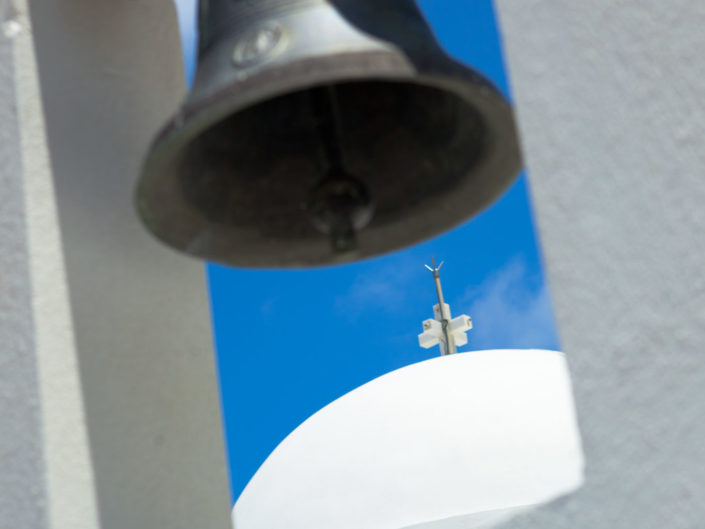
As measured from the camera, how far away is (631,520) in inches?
72.7

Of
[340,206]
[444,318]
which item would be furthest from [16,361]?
[444,318]

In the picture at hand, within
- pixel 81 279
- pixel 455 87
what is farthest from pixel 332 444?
pixel 455 87

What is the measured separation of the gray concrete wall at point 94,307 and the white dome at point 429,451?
3.11 m

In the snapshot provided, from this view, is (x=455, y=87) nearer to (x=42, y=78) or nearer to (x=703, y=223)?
(x=703, y=223)

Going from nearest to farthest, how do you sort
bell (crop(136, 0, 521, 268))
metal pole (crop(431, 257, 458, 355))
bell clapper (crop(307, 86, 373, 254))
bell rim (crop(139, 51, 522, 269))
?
bell rim (crop(139, 51, 522, 269)) → bell (crop(136, 0, 521, 268)) → bell clapper (crop(307, 86, 373, 254)) → metal pole (crop(431, 257, 458, 355))

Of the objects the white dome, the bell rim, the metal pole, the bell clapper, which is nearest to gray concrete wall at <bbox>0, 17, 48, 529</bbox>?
the bell rim

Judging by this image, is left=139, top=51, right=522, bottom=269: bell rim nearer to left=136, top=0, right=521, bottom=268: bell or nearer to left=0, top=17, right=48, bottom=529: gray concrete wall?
Answer: left=136, top=0, right=521, bottom=268: bell

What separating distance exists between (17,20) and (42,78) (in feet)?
0.38

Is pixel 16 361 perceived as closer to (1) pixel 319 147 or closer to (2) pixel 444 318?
(1) pixel 319 147

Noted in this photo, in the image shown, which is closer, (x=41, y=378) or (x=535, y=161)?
(x=535, y=161)

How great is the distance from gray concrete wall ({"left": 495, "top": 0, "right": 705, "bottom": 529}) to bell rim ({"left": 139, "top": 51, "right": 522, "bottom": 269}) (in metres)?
0.13

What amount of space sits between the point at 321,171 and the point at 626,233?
73cm

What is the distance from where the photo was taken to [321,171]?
2.49 m

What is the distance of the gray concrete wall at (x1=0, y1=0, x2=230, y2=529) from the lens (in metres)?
2.35
